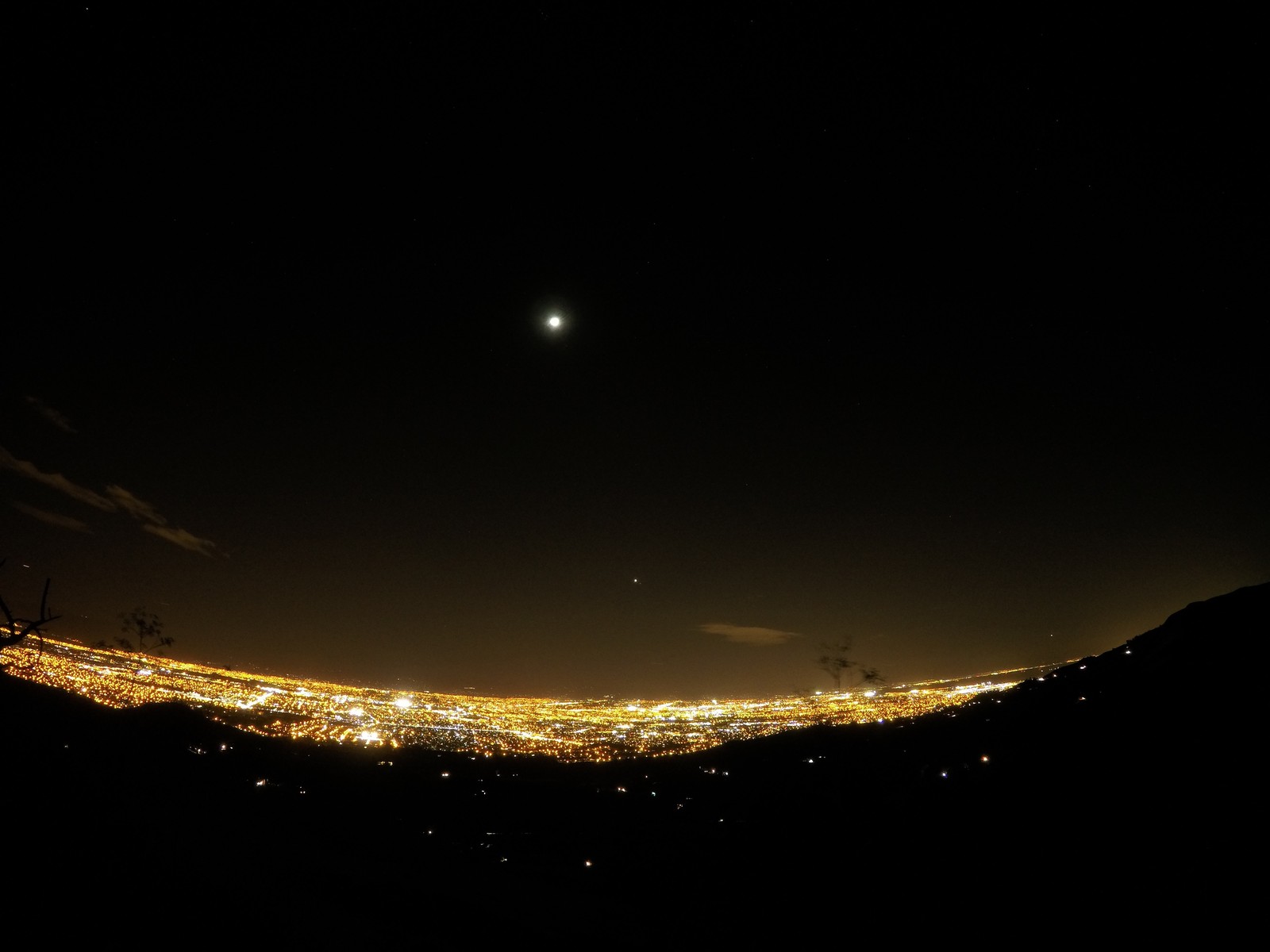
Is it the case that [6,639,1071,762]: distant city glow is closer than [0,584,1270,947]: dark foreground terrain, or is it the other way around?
[0,584,1270,947]: dark foreground terrain

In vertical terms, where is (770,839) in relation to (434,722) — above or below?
above

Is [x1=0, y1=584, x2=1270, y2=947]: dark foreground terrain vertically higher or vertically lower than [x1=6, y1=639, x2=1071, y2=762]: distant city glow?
higher

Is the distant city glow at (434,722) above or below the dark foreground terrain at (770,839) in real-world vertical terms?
below

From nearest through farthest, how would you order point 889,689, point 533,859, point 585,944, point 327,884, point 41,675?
point 585,944 < point 327,884 < point 533,859 < point 41,675 < point 889,689

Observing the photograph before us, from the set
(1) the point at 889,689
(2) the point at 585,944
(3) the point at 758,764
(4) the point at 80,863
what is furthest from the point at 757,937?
(1) the point at 889,689

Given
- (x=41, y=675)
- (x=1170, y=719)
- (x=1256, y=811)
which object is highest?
(x=1170, y=719)

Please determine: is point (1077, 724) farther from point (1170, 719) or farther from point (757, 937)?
point (757, 937)

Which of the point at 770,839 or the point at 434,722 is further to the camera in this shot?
the point at 434,722

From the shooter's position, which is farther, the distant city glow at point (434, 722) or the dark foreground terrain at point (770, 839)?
the distant city glow at point (434, 722)
